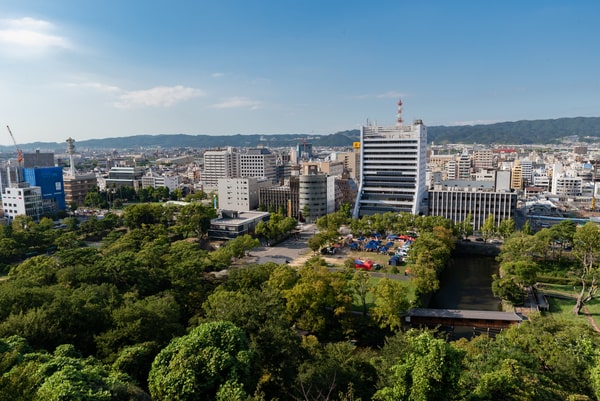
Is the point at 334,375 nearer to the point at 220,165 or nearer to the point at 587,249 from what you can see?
the point at 587,249

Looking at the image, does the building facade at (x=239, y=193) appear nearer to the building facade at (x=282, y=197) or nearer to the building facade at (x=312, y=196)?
the building facade at (x=282, y=197)

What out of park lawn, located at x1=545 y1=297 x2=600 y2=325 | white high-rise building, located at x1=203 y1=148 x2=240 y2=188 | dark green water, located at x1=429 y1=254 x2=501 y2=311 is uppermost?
white high-rise building, located at x1=203 y1=148 x2=240 y2=188

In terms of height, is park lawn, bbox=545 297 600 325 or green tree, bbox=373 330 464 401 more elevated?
green tree, bbox=373 330 464 401

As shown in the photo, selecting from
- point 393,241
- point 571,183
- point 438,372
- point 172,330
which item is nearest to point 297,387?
point 438,372

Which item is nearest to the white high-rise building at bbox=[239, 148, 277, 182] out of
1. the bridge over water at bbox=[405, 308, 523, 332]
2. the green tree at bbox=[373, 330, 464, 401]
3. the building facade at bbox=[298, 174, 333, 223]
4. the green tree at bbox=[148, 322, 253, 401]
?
the building facade at bbox=[298, 174, 333, 223]

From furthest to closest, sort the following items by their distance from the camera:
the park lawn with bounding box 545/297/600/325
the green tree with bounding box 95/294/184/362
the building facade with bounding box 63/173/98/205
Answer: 1. the building facade with bounding box 63/173/98/205
2. the park lawn with bounding box 545/297/600/325
3. the green tree with bounding box 95/294/184/362

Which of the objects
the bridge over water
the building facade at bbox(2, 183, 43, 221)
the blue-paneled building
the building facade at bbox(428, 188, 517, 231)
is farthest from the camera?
the blue-paneled building

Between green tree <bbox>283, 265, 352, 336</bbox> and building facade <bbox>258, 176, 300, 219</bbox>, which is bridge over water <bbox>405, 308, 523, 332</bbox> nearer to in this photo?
green tree <bbox>283, 265, 352, 336</bbox>

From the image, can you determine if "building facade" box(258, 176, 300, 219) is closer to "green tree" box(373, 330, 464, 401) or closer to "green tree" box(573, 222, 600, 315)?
"green tree" box(573, 222, 600, 315)

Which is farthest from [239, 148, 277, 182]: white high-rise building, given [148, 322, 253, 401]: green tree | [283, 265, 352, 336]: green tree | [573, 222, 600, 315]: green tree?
[148, 322, 253, 401]: green tree

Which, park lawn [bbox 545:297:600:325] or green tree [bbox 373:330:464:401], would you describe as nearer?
green tree [bbox 373:330:464:401]

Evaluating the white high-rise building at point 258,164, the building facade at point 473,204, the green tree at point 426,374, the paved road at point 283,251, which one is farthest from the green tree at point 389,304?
the white high-rise building at point 258,164
